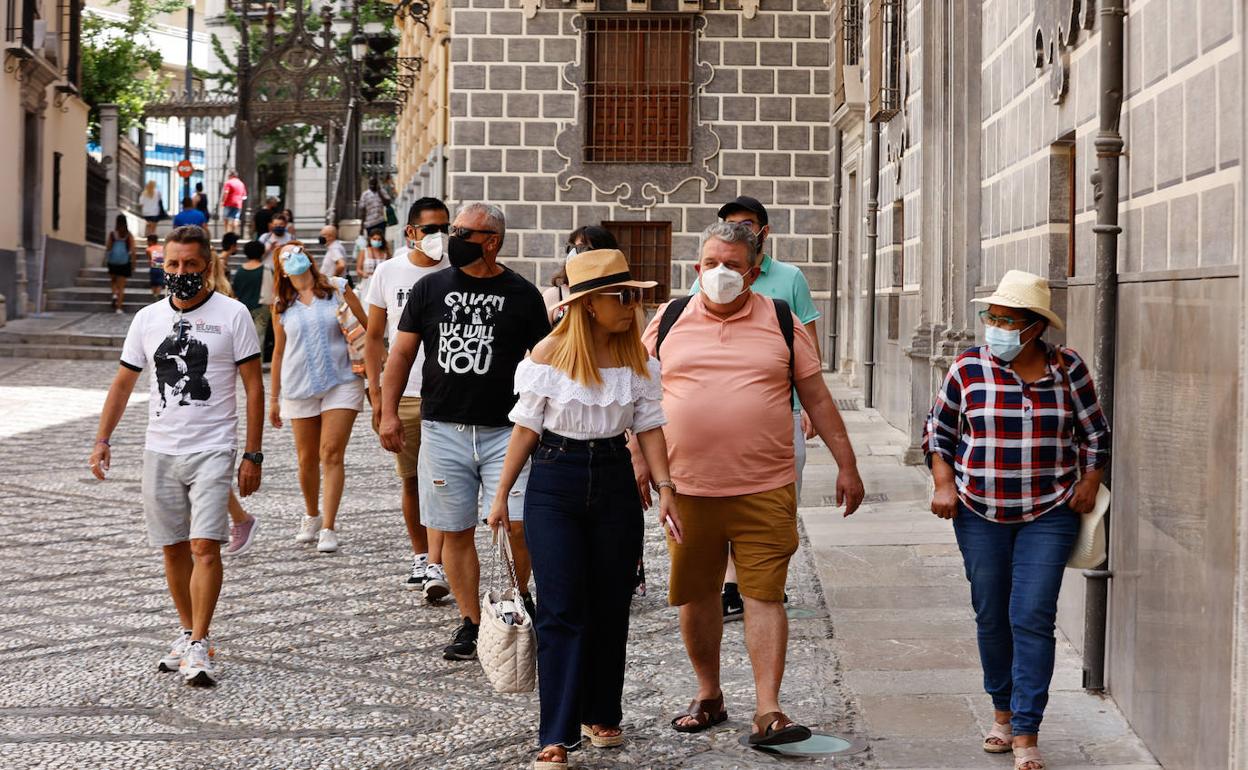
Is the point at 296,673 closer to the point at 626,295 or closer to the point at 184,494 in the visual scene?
the point at 184,494

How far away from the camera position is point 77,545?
9711 millimetres

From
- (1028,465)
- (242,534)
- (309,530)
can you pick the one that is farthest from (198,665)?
(309,530)

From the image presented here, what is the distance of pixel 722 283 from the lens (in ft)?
18.8

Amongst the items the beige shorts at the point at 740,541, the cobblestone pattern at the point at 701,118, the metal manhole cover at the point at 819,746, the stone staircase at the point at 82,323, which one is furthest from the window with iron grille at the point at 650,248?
the metal manhole cover at the point at 819,746

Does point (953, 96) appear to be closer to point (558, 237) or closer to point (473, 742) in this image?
point (473, 742)

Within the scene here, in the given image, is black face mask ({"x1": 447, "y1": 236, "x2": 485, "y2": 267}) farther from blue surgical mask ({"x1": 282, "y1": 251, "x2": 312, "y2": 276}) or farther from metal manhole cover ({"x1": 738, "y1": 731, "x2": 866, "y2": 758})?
blue surgical mask ({"x1": 282, "y1": 251, "x2": 312, "y2": 276})

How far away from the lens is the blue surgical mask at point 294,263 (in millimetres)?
9539

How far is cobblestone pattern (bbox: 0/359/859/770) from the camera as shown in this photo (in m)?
5.65

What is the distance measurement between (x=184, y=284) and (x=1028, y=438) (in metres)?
3.37

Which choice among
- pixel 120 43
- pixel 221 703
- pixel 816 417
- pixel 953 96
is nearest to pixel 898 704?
pixel 816 417

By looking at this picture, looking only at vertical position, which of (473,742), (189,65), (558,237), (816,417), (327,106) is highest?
(189,65)

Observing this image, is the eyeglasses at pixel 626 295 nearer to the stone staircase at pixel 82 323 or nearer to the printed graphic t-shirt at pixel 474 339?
the printed graphic t-shirt at pixel 474 339

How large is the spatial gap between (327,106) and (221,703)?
105 feet

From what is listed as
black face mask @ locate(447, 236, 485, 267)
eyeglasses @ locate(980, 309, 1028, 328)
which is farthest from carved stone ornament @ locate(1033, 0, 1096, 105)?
black face mask @ locate(447, 236, 485, 267)
